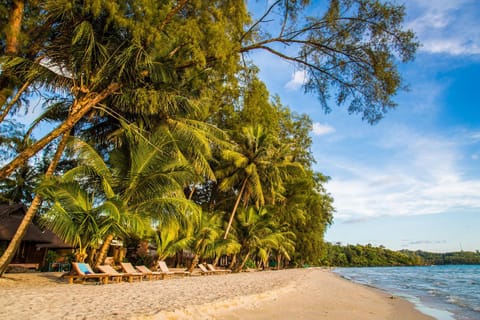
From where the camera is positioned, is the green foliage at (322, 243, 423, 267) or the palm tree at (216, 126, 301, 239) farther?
the green foliage at (322, 243, 423, 267)

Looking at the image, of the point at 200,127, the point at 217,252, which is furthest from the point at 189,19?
the point at 217,252

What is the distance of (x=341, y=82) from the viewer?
713 centimetres

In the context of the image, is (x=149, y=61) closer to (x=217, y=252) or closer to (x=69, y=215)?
(x=69, y=215)

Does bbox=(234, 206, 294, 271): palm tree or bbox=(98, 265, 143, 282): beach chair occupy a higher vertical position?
bbox=(234, 206, 294, 271): palm tree

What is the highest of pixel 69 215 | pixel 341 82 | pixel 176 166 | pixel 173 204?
pixel 341 82

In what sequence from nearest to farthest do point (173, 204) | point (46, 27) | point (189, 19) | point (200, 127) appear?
1. point (189, 19)
2. point (46, 27)
3. point (173, 204)
4. point (200, 127)

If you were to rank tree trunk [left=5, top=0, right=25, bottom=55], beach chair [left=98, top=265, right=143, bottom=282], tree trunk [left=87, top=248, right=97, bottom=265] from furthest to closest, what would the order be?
tree trunk [left=87, top=248, right=97, bottom=265] → beach chair [left=98, top=265, right=143, bottom=282] → tree trunk [left=5, top=0, right=25, bottom=55]

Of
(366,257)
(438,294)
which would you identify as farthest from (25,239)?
(366,257)

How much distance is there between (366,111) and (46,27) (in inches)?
319

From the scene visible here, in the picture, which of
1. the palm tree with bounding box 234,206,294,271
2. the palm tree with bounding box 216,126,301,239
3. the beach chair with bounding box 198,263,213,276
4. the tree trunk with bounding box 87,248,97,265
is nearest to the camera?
the tree trunk with bounding box 87,248,97,265

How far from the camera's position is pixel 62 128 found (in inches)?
278

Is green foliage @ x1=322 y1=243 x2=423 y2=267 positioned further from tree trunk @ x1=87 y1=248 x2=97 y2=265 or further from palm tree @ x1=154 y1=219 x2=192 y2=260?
tree trunk @ x1=87 y1=248 x2=97 y2=265

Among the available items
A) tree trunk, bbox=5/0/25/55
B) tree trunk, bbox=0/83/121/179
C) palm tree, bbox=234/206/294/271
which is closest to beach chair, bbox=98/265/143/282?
tree trunk, bbox=0/83/121/179

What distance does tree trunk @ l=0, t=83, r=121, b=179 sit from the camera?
6.58m
